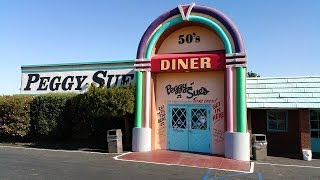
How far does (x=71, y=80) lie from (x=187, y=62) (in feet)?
27.6

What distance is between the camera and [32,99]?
1922 centimetres

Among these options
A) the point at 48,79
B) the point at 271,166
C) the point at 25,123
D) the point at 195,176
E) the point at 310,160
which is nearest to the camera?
the point at 195,176

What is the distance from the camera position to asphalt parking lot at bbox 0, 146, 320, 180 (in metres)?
10.7

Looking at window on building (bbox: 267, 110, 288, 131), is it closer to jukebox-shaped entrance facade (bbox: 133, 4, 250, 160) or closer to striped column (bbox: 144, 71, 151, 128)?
jukebox-shaped entrance facade (bbox: 133, 4, 250, 160)

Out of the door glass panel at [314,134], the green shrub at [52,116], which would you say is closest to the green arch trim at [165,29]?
the green shrub at [52,116]

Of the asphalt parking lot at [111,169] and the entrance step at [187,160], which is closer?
the asphalt parking lot at [111,169]

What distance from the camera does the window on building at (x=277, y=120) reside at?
17750mm

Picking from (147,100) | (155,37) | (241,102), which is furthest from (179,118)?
(155,37)

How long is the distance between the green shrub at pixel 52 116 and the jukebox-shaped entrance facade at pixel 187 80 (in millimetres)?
5039

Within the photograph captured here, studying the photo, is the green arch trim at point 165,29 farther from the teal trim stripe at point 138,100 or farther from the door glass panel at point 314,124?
the door glass panel at point 314,124

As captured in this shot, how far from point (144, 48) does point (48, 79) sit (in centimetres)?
804

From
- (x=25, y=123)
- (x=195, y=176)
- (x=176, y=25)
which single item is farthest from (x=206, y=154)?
(x=25, y=123)

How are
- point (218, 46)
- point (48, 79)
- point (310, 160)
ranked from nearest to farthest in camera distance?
point (310, 160) → point (218, 46) → point (48, 79)

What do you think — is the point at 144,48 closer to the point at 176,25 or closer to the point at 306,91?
the point at 176,25
